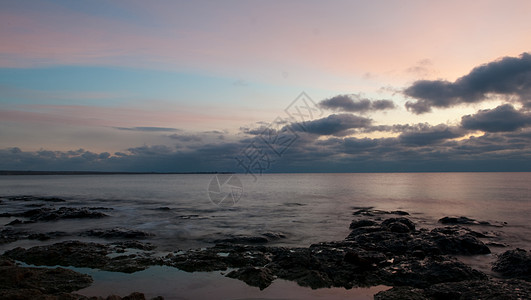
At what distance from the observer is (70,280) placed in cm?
991

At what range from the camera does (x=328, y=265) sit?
1179cm

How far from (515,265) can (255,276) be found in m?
9.99

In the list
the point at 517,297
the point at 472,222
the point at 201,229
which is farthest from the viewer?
the point at 472,222

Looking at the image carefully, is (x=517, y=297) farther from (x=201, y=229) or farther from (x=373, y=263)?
(x=201, y=229)

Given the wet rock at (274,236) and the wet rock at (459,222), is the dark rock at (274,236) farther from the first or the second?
the wet rock at (459,222)

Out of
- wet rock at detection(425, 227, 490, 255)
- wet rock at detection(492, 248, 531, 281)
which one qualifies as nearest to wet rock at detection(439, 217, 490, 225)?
wet rock at detection(425, 227, 490, 255)

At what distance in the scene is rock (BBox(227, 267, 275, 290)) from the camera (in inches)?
398

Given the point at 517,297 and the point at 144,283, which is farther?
the point at 144,283

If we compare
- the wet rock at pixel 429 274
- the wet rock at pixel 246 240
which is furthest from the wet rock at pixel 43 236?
the wet rock at pixel 429 274

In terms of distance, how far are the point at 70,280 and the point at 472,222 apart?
27.9 m

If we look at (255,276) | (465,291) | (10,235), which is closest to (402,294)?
(465,291)

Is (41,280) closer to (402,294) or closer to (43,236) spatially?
(43,236)

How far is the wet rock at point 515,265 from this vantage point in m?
11.3

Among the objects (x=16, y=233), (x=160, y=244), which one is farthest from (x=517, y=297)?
(x=16, y=233)
